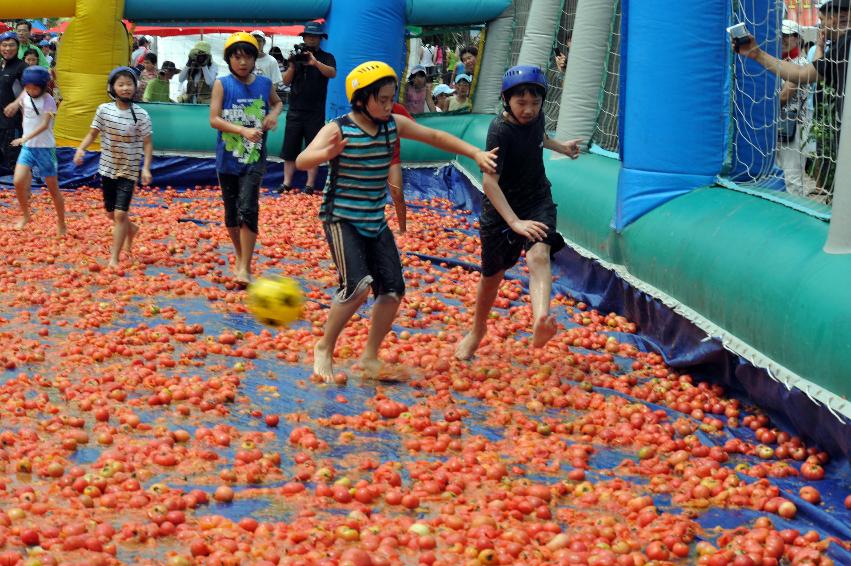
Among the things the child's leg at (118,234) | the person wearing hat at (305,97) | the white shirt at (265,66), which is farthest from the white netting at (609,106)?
the white shirt at (265,66)

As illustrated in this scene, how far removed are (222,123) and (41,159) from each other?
3.45 metres

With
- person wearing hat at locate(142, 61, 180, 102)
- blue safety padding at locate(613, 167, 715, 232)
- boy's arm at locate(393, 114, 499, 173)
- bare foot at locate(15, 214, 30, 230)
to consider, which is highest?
boy's arm at locate(393, 114, 499, 173)

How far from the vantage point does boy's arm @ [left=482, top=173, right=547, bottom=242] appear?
6.29m

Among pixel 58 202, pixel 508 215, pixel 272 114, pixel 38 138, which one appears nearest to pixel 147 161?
pixel 272 114

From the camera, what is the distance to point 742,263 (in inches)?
256

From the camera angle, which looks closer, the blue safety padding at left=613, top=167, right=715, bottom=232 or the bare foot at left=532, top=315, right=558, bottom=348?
the bare foot at left=532, top=315, right=558, bottom=348

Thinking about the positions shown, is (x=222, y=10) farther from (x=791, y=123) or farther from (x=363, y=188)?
(x=363, y=188)

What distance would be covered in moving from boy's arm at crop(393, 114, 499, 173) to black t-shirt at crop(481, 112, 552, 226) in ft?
0.78

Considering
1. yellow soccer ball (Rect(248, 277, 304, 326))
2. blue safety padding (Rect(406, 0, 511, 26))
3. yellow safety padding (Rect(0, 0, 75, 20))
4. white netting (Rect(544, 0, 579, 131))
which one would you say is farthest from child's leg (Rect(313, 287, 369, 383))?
yellow safety padding (Rect(0, 0, 75, 20))

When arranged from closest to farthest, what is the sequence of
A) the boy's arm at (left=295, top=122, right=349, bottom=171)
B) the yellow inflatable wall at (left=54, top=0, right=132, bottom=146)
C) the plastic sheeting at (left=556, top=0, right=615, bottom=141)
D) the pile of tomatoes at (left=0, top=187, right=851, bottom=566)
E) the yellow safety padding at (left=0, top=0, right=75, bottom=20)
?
1. the pile of tomatoes at (left=0, top=187, right=851, bottom=566)
2. the boy's arm at (left=295, top=122, right=349, bottom=171)
3. the plastic sheeting at (left=556, top=0, right=615, bottom=141)
4. the yellow safety padding at (left=0, top=0, right=75, bottom=20)
5. the yellow inflatable wall at (left=54, top=0, right=132, bottom=146)

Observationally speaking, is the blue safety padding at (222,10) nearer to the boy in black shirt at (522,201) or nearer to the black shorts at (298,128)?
the black shorts at (298,128)

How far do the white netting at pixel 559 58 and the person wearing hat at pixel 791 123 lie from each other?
15.5 feet

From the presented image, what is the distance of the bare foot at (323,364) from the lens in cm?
644

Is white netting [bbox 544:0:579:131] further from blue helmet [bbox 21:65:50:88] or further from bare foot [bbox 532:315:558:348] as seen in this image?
bare foot [bbox 532:315:558:348]
